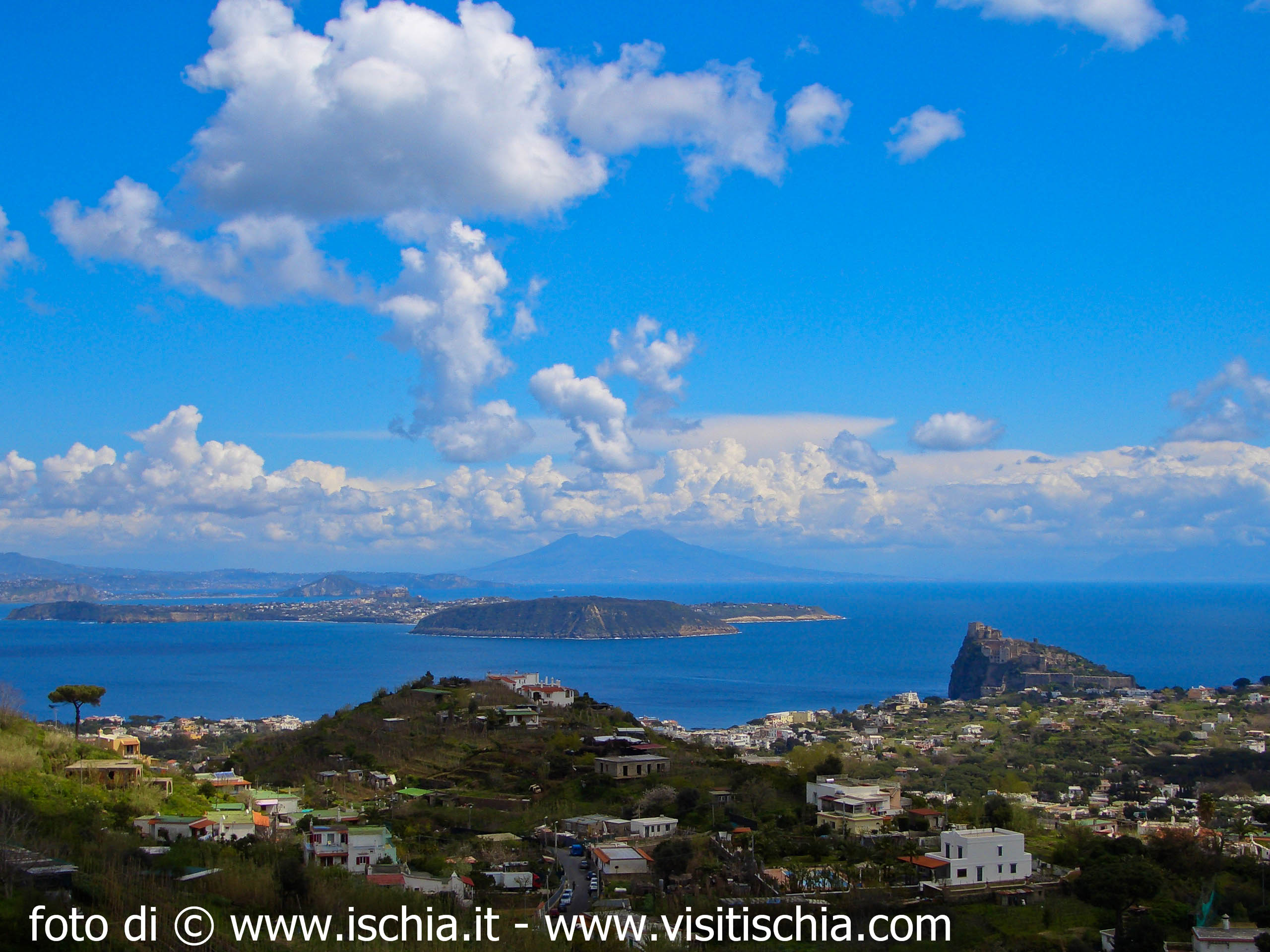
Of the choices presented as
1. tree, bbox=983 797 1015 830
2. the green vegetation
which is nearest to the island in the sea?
the green vegetation

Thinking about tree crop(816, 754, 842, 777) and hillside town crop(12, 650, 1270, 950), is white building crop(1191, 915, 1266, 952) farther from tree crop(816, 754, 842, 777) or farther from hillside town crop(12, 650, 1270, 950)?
tree crop(816, 754, 842, 777)

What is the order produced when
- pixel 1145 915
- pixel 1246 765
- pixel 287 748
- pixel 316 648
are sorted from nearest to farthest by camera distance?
pixel 1145 915
pixel 287 748
pixel 1246 765
pixel 316 648

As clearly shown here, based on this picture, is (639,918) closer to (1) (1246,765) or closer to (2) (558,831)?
(2) (558,831)

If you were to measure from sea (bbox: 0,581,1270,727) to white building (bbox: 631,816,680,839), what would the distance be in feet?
132

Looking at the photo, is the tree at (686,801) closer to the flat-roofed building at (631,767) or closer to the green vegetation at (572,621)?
the flat-roofed building at (631,767)

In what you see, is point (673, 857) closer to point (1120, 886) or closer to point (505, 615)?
point (1120, 886)

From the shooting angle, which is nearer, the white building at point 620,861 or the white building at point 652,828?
the white building at point 620,861

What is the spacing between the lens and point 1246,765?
121ft

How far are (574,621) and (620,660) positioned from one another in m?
31.4

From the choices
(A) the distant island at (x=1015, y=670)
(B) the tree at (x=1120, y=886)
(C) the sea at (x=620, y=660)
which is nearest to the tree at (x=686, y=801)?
(B) the tree at (x=1120, y=886)

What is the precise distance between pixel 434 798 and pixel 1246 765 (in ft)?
93.6

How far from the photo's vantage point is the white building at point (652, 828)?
1941cm

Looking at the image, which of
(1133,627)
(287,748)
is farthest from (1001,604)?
(287,748)

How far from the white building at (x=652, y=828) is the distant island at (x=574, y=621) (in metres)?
107
